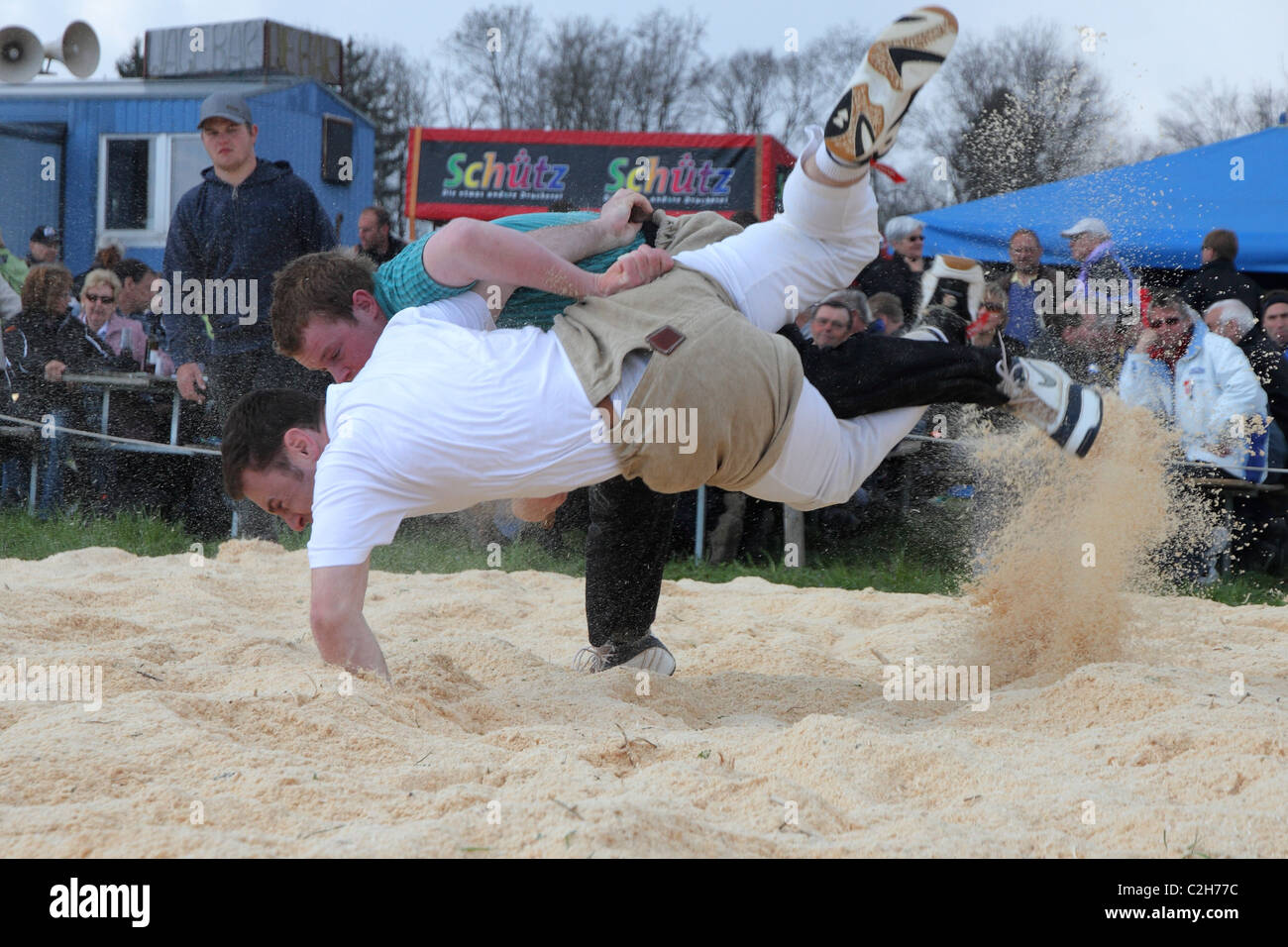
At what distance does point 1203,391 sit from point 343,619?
4.65m

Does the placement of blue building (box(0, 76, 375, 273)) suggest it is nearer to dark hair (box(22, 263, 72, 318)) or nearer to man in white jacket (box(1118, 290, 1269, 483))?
dark hair (box(22, 263, 72, 318))

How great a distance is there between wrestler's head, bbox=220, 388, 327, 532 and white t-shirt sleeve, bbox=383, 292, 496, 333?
372 millimetres

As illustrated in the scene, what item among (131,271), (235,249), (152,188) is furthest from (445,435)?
(152,188)

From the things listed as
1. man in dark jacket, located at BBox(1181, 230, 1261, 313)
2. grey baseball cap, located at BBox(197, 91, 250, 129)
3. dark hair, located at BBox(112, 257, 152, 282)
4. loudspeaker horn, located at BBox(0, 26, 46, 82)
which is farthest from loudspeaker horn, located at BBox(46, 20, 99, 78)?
man in dark jacket, located at BBox(1181, 230, 1261, 313)

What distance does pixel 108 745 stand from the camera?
97.5 inches

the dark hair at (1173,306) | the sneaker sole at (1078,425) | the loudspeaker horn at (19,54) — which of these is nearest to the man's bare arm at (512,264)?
the sneaker sole at (1078,425)

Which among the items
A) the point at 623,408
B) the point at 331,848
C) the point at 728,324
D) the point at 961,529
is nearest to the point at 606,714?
the point at 623,408

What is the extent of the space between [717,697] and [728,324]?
113 cm

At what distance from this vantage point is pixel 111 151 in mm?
13109

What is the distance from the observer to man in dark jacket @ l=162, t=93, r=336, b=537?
232 inches

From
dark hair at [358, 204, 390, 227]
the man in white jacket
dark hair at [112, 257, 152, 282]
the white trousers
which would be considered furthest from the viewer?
dark hair at [112, 257, 152, 282]

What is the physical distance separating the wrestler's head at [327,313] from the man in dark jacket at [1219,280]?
17.9ft
